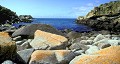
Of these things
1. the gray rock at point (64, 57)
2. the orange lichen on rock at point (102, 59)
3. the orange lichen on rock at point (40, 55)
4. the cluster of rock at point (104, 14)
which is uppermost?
the orange lichen on rock at point (102, 59)

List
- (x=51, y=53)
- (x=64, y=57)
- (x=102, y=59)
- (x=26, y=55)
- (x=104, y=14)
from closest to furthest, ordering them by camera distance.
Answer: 1. (x=102, y=59)
2. (x=64, y=57)
3. (x=51, y=53)
4. (x=26, y=55)
5. (x=104, y=14)

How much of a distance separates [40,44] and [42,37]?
23.5 inches

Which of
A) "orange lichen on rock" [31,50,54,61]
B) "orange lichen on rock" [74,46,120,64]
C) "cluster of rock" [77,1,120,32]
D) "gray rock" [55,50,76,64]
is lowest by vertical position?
"cluster of rock" [77,1,120,32]

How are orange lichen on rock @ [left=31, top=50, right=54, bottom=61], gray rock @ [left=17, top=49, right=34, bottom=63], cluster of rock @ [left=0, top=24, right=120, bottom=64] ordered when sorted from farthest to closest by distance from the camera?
gray rock @ [left=17, top=49, right=34, bottom=63] < orange lichen on rock @ [left=31, top=50, right=54, bottom=61] < cluster of rock @ [left=0, top=24, right=120, bottom=64]

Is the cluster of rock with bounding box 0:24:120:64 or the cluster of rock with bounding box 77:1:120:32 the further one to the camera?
the cluster of rock with bounding box 77:1:120:32

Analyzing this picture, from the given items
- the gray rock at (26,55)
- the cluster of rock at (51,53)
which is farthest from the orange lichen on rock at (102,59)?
the gray rock at (26,55)

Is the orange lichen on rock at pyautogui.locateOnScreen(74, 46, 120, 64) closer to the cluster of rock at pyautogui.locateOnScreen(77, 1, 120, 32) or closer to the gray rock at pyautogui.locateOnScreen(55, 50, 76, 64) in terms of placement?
the gray rock at pyautogui.locateOnScreen(55, 50, 76, 64)

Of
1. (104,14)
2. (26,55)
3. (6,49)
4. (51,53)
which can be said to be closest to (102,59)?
(51,53)

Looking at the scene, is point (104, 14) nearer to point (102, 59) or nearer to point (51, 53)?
point (51, 53)

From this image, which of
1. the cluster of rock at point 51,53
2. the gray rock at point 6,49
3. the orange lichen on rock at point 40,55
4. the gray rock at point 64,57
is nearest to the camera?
the cluster of rock at point 51,53

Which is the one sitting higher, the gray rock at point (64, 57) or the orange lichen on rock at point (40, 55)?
the orange lichen on rock at point (40, 55)

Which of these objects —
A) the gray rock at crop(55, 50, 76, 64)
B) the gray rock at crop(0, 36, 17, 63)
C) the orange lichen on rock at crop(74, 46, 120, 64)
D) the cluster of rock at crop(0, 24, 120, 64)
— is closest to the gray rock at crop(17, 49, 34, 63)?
the cluster of rock at crop(0, 24, 120, 64)

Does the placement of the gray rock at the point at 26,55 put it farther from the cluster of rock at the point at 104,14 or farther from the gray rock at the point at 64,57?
the cluster of rock at the point at 104,14

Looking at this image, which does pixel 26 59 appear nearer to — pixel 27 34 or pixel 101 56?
pixel 101 56
